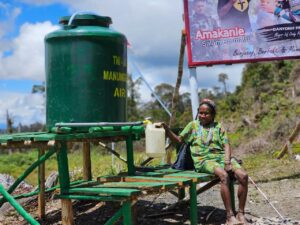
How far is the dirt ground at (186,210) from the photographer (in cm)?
592

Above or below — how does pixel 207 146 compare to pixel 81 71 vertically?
below

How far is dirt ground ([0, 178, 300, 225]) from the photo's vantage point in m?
5.92

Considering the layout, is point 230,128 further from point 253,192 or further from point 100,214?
point 100,214

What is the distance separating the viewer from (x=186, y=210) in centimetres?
634

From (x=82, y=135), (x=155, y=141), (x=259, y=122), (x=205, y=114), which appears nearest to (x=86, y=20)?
(x=82, y=135)

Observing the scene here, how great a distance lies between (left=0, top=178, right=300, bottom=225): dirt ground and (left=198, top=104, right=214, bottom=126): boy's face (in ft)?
3.67

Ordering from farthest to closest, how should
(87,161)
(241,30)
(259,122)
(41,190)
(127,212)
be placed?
1. (259,122)
2. (241,30)
3. (87,161)
4. (41,190)
5. (127,212)

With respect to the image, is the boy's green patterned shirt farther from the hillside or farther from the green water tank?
the hillside

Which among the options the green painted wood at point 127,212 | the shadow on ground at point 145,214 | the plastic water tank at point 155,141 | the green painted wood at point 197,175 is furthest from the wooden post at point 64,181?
the shadow on ground at point 145,214

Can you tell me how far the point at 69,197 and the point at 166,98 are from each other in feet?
103

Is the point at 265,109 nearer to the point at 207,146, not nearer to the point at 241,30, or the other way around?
the point at 241,30

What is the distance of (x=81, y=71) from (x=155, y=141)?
105 centimetres

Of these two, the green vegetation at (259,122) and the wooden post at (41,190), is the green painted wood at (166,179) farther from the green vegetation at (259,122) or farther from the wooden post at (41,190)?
the green vegetation at (259,122)

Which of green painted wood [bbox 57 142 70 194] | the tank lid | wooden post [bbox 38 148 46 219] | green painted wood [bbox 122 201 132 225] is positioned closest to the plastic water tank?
green painted wood [bbox 57 142 70 194]
